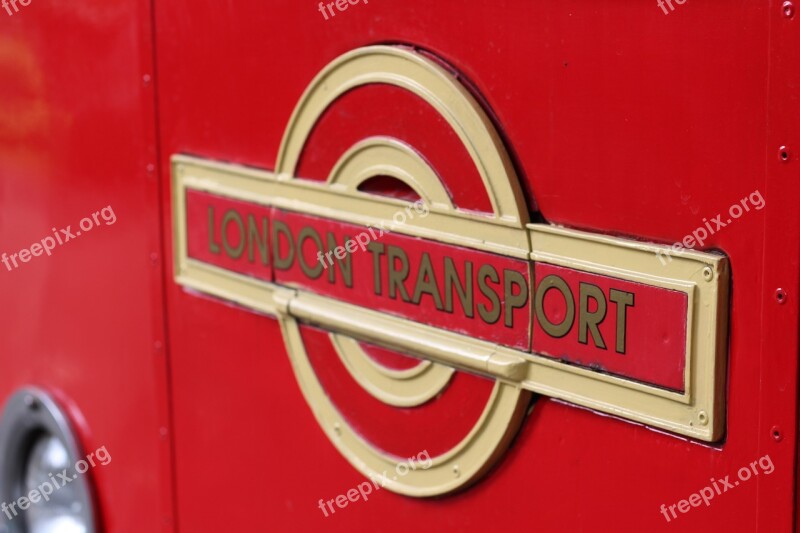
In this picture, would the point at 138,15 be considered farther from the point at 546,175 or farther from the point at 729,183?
the point at 729,183

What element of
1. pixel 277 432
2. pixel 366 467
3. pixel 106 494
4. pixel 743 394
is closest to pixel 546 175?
pixel 743 394

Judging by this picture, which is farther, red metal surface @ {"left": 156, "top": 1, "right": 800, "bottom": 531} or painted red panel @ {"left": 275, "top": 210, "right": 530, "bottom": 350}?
painted red panel @ {"left": 275, "top": 210, "right": 530, "bottom": 350}

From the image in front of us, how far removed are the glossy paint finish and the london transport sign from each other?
30 mm

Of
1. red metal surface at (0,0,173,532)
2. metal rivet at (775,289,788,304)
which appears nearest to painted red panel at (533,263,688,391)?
metal rivet at (775,289,788,304)

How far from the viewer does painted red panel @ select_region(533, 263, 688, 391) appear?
1412 mm

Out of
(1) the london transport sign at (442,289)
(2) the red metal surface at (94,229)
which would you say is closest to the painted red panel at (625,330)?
(1) the london transport sign at (442,289)

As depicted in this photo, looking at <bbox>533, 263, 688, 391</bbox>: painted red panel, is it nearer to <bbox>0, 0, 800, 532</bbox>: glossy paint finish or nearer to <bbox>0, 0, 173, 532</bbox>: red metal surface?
<bbox>0, 0, 800, 532</bbox>: glossy paint finish

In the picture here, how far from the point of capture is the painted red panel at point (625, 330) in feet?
4.63

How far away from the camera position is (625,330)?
1.47m

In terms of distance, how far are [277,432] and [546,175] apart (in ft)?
2.56

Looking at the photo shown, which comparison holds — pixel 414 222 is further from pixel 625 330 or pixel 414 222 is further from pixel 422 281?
pixel 625 330

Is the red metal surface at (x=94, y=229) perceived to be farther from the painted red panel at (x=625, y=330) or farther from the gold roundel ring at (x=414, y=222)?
the painted red panel at (x=625, y=330)

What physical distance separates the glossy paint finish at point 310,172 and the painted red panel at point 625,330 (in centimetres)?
6

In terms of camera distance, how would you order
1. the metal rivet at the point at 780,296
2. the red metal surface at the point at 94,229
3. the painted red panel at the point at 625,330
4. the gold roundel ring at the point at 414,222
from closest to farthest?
the metal rivet at the point at 780,296 < the painted red panel at the point at 625,330 < the gold roundel ring at the point at 414,222 < the red metal surface at the point at 94,229
